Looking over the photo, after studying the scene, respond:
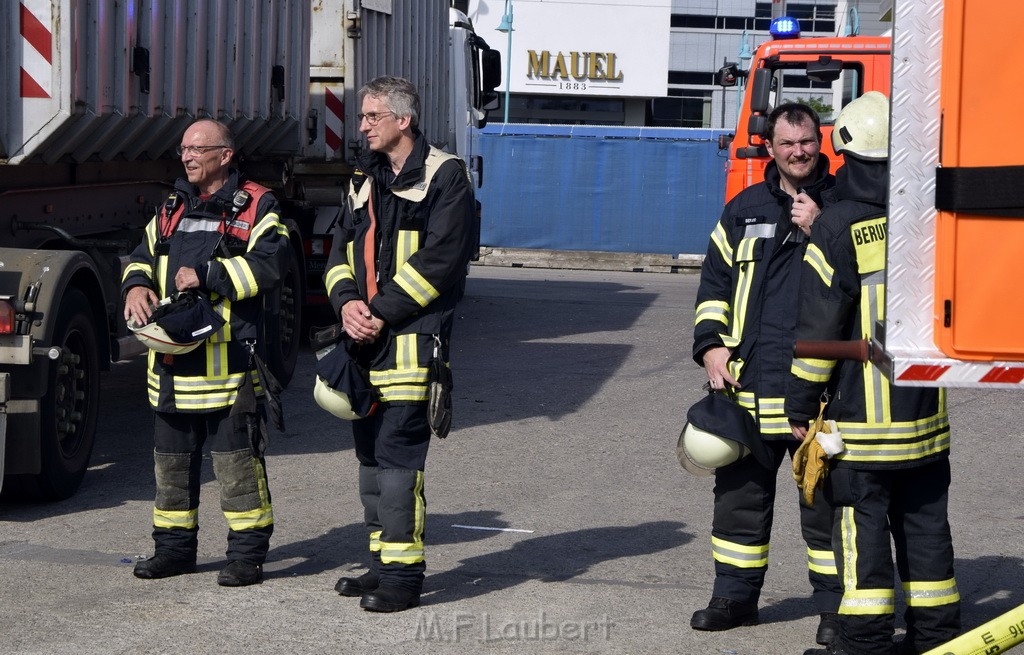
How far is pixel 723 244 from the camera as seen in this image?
15.4 feet

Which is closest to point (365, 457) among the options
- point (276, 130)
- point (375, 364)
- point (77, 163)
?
point (375, 364)

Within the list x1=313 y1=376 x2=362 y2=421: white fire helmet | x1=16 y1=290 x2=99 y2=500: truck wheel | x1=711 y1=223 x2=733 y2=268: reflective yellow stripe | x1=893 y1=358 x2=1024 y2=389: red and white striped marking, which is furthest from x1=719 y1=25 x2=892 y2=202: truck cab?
x1=893 y1=358 x2=1024 y2=389: red and white striped marking

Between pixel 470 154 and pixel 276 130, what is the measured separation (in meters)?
6.45

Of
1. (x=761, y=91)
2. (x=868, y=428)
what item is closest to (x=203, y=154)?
(x=868, y=428)

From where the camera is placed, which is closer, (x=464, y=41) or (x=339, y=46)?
(x=339, y=46)

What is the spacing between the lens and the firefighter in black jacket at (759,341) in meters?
4.48

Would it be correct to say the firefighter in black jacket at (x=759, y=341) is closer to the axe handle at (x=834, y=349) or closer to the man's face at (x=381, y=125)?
the axe handle at (x=834, y=349)

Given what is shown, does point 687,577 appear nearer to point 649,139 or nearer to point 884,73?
point 884,73

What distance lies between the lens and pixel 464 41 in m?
15.2

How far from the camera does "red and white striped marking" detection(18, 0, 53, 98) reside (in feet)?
20.2

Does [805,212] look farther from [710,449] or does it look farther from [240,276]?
[240,276]

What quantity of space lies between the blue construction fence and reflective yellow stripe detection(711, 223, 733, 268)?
635 inches

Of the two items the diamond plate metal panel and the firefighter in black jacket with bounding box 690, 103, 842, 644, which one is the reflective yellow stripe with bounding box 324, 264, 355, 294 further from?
the diamond plate metal panel

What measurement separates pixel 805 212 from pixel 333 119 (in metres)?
6.65
